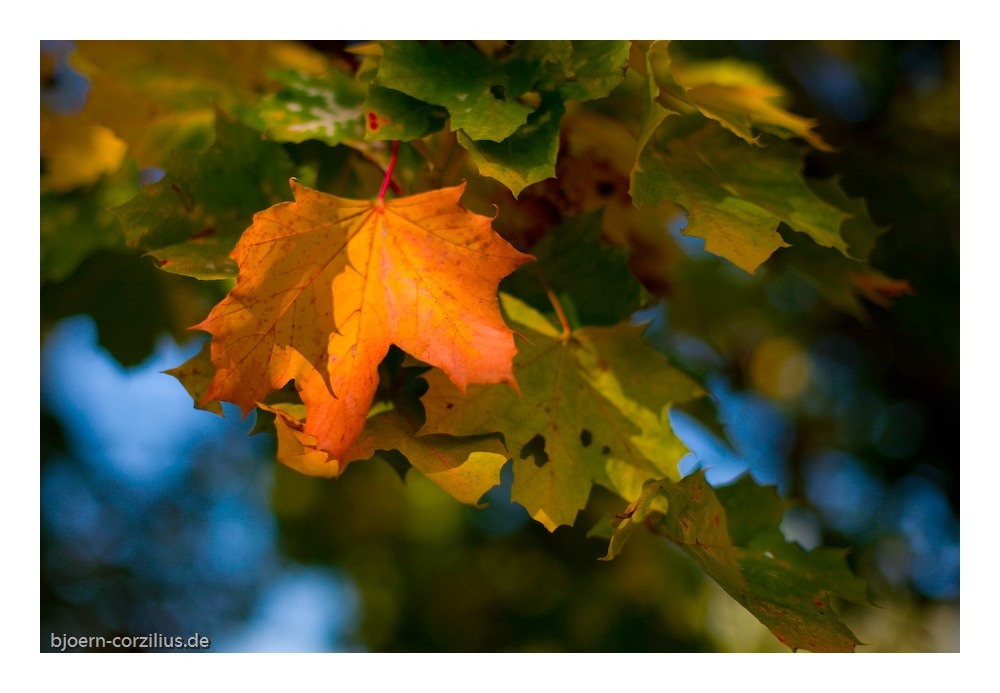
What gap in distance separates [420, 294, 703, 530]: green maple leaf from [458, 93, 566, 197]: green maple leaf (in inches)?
5.9

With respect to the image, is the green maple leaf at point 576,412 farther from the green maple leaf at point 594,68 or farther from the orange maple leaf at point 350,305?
the green maple leaf at point 594,68

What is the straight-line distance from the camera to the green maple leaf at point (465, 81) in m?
0.60

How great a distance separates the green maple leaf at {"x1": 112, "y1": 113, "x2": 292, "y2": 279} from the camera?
665mm

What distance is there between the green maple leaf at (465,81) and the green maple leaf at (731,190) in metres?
0.13

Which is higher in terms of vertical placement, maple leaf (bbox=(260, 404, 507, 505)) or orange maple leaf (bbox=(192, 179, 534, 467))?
orange maple leaf (bbox=(192, 179, 534, 467))

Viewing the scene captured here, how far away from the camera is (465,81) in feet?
2.18

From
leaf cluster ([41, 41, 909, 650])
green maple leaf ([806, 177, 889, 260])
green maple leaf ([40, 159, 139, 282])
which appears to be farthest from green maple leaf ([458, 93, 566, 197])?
green maple leaf ([40, 159, 139, 282])

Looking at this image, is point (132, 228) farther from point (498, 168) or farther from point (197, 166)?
point (498, 168)

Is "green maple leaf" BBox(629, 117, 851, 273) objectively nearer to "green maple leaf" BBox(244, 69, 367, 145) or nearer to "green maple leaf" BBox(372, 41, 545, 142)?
"green maple leaf" BBox(372, 41, 545, 142)

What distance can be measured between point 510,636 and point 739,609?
0.72 m

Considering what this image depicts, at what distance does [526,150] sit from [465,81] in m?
0.11

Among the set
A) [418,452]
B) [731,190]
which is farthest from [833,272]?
[418,452]

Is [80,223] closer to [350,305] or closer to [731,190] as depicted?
[350,305]

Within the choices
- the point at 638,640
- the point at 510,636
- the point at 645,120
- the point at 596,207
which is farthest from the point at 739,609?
the point at 645,120
